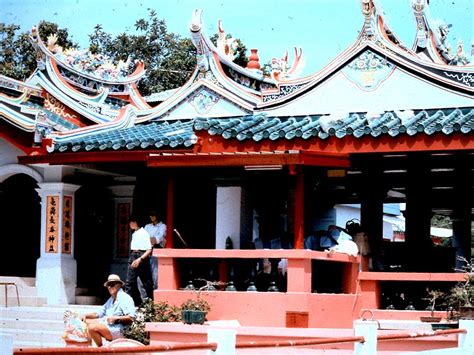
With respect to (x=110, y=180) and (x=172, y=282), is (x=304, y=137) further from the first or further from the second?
(x=110, y=180)

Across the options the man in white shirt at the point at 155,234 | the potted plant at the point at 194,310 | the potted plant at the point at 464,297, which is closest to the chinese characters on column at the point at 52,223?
the man in white shirt at the point at 155,234

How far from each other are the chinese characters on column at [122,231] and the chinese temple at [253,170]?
0.02 meters

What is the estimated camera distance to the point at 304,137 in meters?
13.6

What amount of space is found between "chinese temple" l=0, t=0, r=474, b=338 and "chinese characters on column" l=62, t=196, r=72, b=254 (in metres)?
0.03

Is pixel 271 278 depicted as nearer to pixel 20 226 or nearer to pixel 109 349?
pixel 109 349

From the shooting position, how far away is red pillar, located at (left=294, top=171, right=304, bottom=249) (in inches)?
510

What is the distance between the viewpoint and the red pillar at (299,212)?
12961 mm

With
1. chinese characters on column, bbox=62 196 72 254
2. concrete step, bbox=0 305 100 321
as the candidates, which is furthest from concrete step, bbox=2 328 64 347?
chinese characters on column, bbox=62 196 72 254

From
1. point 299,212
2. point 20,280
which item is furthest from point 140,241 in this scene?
point 20,280

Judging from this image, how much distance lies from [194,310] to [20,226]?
6.91 metres

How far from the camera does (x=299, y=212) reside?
1304 centimetres

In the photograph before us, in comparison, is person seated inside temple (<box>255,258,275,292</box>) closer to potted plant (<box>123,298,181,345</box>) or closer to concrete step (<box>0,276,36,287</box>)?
potted plant (<box>123,298,181,345</box>)

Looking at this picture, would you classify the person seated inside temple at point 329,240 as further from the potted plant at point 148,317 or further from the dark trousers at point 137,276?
the dark trousers at point 137,276

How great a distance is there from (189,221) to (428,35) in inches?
219
